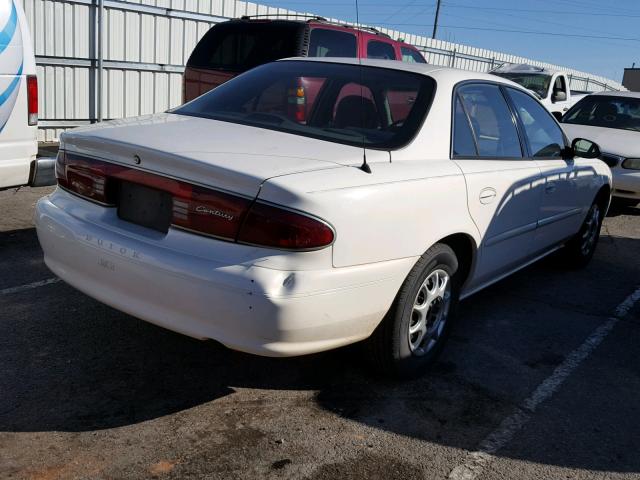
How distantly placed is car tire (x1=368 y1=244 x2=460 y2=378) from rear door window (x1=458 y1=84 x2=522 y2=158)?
0.81 meters

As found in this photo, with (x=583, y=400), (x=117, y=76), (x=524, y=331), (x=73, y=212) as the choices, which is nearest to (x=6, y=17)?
(x=73, y=212)

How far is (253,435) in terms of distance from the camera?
2998 mm

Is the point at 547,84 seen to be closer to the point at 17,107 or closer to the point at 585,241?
the point at 585,241

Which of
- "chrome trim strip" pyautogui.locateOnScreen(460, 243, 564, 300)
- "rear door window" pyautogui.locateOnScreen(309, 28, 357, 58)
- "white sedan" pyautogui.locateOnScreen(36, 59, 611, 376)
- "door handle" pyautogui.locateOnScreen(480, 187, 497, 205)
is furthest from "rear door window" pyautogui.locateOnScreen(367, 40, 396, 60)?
"door handle" pyautogui.locateOnScreen(480, 187, 497, 205)

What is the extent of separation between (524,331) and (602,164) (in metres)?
2.12

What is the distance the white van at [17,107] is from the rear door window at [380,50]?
4477 millimetres

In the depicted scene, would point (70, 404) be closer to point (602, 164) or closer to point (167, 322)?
point (167, 322)

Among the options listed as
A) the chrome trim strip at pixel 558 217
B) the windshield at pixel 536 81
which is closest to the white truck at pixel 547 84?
the windshield at pixel 536 81

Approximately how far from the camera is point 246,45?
8453 millimetres

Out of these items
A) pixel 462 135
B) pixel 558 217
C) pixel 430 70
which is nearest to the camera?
pixel 462 135

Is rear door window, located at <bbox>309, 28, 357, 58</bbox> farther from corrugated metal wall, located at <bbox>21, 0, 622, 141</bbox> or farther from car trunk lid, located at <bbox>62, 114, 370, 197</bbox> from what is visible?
car trunk lid, located at <bbox>62, 114, 370, 197</bbox>

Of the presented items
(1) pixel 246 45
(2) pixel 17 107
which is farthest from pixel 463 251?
(1) pixel 246 45

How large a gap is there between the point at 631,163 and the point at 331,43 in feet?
12.7

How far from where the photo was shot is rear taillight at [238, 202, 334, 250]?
9.01 feet
